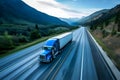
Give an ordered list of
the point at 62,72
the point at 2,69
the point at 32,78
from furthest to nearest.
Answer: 1. the point at 2,69
2. the point at 62,72
3. the point at 32,78

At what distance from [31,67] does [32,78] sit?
407cm

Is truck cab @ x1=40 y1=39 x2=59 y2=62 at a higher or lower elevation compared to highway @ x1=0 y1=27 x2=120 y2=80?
higher

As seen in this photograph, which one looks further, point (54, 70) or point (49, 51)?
point (49, 51)

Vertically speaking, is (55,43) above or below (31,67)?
above

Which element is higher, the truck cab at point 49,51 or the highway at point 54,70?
the truck cab at point 49,51

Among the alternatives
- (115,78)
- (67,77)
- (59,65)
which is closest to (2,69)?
(59,65)

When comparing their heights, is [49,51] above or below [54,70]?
above

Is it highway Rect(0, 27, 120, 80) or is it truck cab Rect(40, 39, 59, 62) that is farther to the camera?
truck cab Rect(40, 39, 59, 62)

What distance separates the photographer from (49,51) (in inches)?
883

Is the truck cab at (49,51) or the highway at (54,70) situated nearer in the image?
the highway at (54,70)

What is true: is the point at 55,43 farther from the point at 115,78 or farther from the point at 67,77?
the point at 115,78

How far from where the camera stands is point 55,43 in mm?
24688

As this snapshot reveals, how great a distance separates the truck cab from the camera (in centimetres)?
2148

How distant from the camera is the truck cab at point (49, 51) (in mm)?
21484
